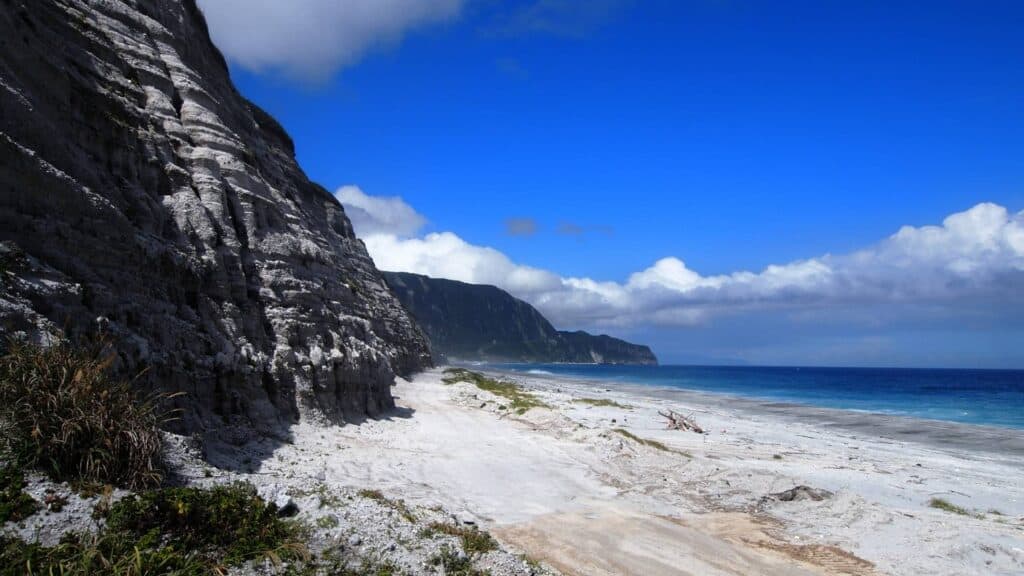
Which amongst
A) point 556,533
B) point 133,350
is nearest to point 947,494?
point 556,533

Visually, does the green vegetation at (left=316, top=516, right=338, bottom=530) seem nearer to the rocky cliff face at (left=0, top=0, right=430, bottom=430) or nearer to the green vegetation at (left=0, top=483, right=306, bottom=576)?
the green vegetation at (left=0, top=483, right=306, bottom=576)

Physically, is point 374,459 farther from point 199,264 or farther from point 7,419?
point 7,419

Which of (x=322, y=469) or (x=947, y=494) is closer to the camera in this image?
(x=322, y=469)

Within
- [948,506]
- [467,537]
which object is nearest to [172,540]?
[467,537]

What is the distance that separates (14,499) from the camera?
640 cm

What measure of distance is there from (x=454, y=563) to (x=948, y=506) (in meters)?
15.8

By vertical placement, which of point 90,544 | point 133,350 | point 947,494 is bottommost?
point 947,494

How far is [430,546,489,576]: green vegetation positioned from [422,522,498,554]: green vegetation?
266 millimetres

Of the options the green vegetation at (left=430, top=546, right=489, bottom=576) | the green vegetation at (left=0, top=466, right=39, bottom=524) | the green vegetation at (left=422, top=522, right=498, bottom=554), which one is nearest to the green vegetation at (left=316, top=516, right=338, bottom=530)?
the green vegetation at (left=422, top=522, right=498, bottom=554)

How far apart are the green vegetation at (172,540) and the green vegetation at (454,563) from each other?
6.04 feet

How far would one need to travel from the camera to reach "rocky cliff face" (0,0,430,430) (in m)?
11.5

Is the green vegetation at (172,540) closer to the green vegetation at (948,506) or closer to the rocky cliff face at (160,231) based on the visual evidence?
the rocky cliff face at (160,231)

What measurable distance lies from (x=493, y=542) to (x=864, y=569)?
742 cm

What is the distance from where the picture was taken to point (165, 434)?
9.34 metres
